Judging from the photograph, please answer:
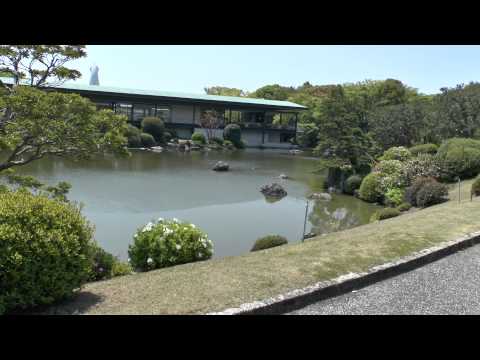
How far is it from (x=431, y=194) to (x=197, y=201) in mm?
7974

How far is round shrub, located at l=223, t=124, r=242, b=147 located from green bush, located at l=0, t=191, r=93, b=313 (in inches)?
1547

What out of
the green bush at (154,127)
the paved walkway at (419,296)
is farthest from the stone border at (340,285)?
the green bush at (154,127)

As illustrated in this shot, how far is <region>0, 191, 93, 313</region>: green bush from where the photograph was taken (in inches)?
138

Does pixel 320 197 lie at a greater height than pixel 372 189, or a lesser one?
lesser

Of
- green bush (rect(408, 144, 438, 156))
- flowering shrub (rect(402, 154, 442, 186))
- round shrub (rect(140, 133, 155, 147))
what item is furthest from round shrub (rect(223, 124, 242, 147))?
flowering shrub (rect(402, 154, 442, 186))

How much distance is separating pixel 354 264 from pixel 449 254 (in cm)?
201

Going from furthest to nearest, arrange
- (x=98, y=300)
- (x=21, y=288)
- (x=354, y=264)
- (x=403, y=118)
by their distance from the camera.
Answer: (x=403, y=118) → (x=354, y=264) → (x=98, y=300) → (x=21, y=288)

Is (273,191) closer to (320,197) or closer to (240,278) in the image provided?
(320,197)

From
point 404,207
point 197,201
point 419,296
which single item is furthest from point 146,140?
point 419,296

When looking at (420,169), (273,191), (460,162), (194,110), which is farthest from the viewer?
(194,110)

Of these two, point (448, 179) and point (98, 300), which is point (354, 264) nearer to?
point (98, 300)

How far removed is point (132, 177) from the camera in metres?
19.8

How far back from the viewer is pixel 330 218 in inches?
578
